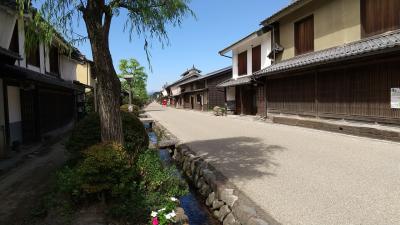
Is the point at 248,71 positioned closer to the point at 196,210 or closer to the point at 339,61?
the point at 339,61

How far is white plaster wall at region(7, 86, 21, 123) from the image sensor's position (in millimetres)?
11516

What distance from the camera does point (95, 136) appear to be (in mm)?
6895

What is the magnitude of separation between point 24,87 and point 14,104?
0.79m

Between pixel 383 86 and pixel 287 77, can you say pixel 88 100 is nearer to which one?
pixel 287 77

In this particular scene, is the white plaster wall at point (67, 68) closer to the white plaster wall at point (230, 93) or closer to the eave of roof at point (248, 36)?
the eave of roof at point (248, 36)

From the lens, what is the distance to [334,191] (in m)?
5.38

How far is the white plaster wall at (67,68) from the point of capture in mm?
21106

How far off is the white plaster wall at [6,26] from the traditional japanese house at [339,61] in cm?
1231

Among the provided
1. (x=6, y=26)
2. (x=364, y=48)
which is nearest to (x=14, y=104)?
(x=6, y=26)

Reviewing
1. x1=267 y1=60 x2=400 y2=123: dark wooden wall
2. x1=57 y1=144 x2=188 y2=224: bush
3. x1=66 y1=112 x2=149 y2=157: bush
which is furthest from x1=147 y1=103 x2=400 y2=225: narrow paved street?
x1=66 y1=112 x2=149 y2=157: bush

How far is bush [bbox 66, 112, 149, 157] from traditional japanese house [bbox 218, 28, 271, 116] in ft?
47.2

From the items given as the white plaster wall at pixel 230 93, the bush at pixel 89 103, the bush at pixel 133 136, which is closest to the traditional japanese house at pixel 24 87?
the bush at pixel 133 136

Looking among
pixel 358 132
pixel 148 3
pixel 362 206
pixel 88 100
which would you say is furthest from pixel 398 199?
pixel 88 100

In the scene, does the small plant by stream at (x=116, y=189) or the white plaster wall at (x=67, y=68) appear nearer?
the small plant by stream at (x=116, y=189)
